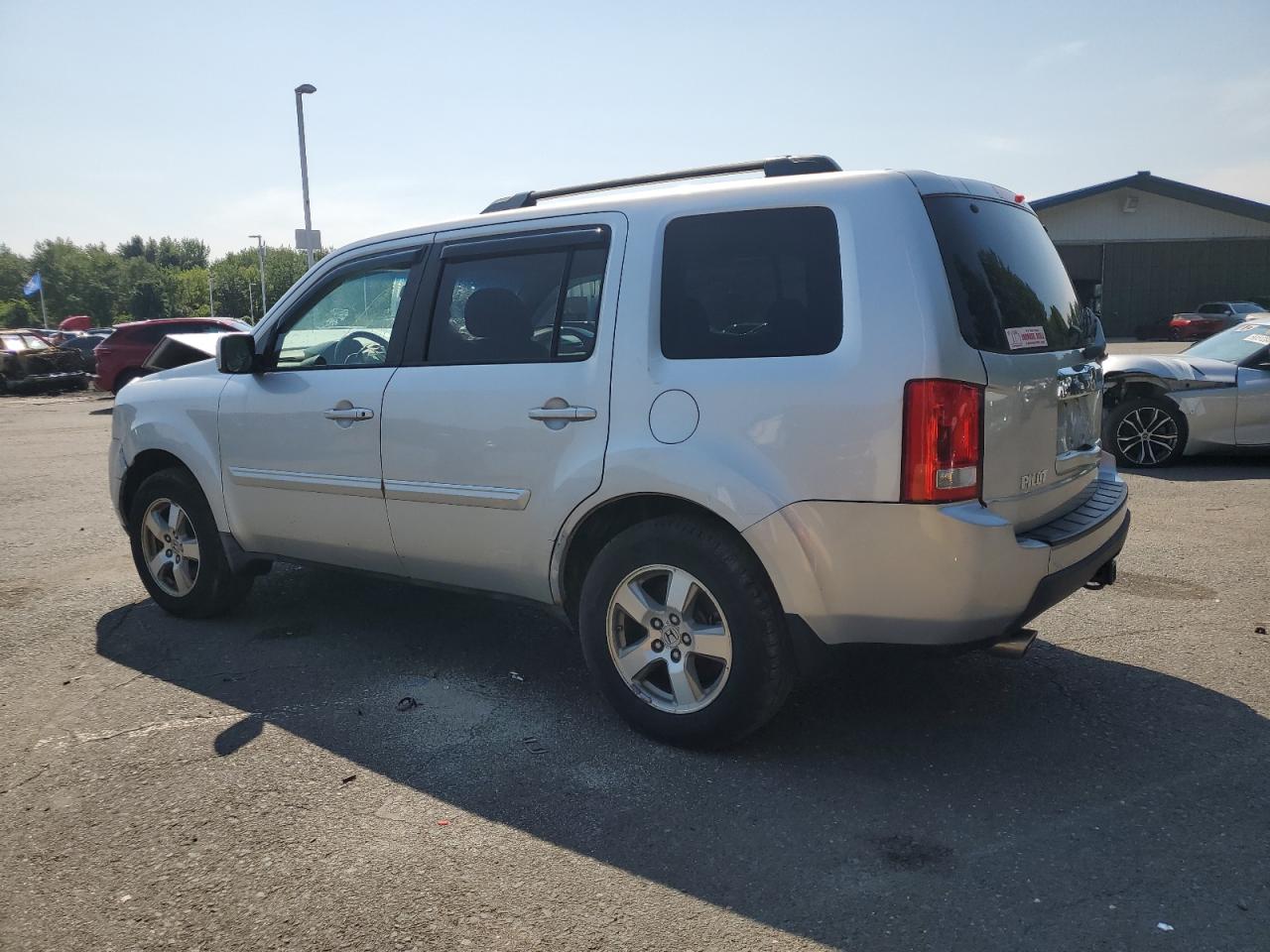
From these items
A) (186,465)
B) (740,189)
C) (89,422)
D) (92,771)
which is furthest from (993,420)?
(89,422)

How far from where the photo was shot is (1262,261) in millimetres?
36844

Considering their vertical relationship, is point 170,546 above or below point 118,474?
below

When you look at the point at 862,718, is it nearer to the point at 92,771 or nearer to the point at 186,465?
the point at 92,771

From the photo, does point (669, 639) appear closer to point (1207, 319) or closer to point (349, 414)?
point (349, 414)

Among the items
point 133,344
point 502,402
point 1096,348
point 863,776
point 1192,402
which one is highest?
point 133,344

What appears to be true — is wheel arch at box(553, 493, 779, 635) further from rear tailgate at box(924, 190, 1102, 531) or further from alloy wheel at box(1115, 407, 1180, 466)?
alloy wheel at box(1115, 407, 1180, 466)

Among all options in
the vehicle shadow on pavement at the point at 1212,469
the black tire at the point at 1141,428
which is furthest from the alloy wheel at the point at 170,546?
the black tire at the point at 1141,428

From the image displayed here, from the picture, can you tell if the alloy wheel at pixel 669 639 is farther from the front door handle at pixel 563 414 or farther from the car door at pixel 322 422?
the car door at pixel 322 422

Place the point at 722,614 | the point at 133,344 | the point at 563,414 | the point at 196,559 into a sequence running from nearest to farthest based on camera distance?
1. the point at 722,614
2. the point at 563,414
3. the point at 196,559
4. the point at 133,344

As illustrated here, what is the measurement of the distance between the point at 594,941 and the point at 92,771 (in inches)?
81.5

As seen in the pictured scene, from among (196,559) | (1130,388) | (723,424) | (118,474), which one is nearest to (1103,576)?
(723,424)

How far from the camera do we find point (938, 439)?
3.06 metres

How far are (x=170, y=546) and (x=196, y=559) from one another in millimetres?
209

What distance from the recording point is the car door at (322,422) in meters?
4.40
